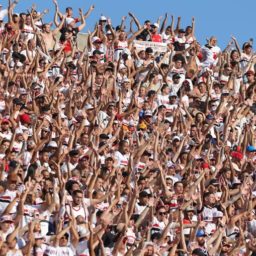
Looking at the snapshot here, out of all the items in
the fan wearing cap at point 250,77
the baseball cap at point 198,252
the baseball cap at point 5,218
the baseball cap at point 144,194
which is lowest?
the baseball cap at point 198,252

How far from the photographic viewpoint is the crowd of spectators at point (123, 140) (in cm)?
2036

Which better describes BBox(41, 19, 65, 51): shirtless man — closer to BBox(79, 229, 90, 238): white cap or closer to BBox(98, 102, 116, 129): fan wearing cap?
BBox(98, 102, 116, 129): fan wearing cap

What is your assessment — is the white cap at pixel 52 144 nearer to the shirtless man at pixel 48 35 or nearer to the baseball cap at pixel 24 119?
the baseball cap at pixel 24 119

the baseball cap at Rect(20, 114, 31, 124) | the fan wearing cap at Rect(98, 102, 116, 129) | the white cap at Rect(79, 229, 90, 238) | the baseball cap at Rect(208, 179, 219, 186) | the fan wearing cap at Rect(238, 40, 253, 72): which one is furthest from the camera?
the fan wearing cap at Rect(238, 40, 253, 72)

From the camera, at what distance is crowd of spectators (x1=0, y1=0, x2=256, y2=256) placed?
2036cm

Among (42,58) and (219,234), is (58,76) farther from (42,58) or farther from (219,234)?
(219,234)

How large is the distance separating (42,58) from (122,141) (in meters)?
4.60

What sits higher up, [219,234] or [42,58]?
[42,58]

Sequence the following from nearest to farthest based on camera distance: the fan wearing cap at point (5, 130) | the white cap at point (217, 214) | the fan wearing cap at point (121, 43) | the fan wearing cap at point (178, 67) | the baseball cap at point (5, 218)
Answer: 1. the baseball cap at point (5, 218)
2. the white cap at point (217, 214)
3. the fan wearing cap at point (5, 130)
4. the fan wearing cap at point (178, 67)
5. the fan wearing cap at point (121, 43)

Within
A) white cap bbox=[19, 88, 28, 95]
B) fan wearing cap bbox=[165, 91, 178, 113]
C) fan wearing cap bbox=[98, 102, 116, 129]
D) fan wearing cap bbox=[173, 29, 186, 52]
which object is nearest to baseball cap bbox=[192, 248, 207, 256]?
fan wearing cap bbox=[98, 102, 116, 129]

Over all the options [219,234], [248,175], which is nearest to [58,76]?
[248,175]

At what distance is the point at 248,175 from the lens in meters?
24.6

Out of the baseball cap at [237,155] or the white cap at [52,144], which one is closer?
the white cap at [52,144]

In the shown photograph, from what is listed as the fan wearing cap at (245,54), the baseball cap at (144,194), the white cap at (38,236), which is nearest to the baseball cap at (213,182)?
the baseball cap at (144,194)
